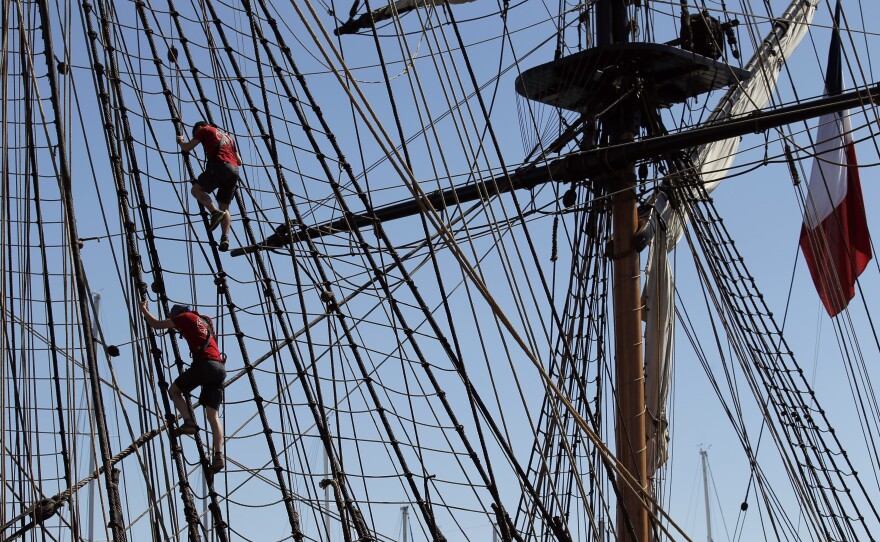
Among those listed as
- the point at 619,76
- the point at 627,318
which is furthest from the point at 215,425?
the point at 619,76

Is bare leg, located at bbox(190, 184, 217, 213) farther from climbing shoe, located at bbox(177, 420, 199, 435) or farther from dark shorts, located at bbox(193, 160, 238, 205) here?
climbing shoe, located at bbox(177, 420, 199, 435)

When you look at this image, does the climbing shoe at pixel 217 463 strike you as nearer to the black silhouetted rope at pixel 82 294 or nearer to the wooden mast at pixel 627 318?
the black silhouetted rope at pixel 82 294

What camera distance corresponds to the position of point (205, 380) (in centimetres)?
829

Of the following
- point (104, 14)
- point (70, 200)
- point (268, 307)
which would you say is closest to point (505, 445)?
point (268, 307)

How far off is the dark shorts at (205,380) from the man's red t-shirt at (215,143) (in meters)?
1.44

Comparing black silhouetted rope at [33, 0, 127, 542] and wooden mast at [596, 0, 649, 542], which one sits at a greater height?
wooden mast at [596, 0, 649, 542]

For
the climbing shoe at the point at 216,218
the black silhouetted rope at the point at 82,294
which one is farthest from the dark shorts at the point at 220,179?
the black silhouetted rope at the point at 82,294

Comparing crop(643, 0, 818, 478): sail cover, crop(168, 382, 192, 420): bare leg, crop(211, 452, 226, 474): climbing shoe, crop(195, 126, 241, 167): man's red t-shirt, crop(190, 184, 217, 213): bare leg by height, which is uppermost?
crop(643, 0, 818, 478): sail cover

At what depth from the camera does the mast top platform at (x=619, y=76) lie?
1495 cm

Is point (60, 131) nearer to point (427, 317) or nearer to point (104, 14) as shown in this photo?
point (104, 14)

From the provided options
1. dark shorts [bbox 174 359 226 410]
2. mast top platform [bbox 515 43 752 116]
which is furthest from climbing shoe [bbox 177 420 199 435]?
mast top platform [bbox 515 43 752 116]

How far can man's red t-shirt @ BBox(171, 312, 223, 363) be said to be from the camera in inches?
324

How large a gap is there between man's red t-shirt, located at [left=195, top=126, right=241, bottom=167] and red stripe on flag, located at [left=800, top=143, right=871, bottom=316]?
7.89m

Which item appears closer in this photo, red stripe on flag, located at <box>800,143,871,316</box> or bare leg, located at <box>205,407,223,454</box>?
bare leg, located at <box>205,407,223,454</box>
